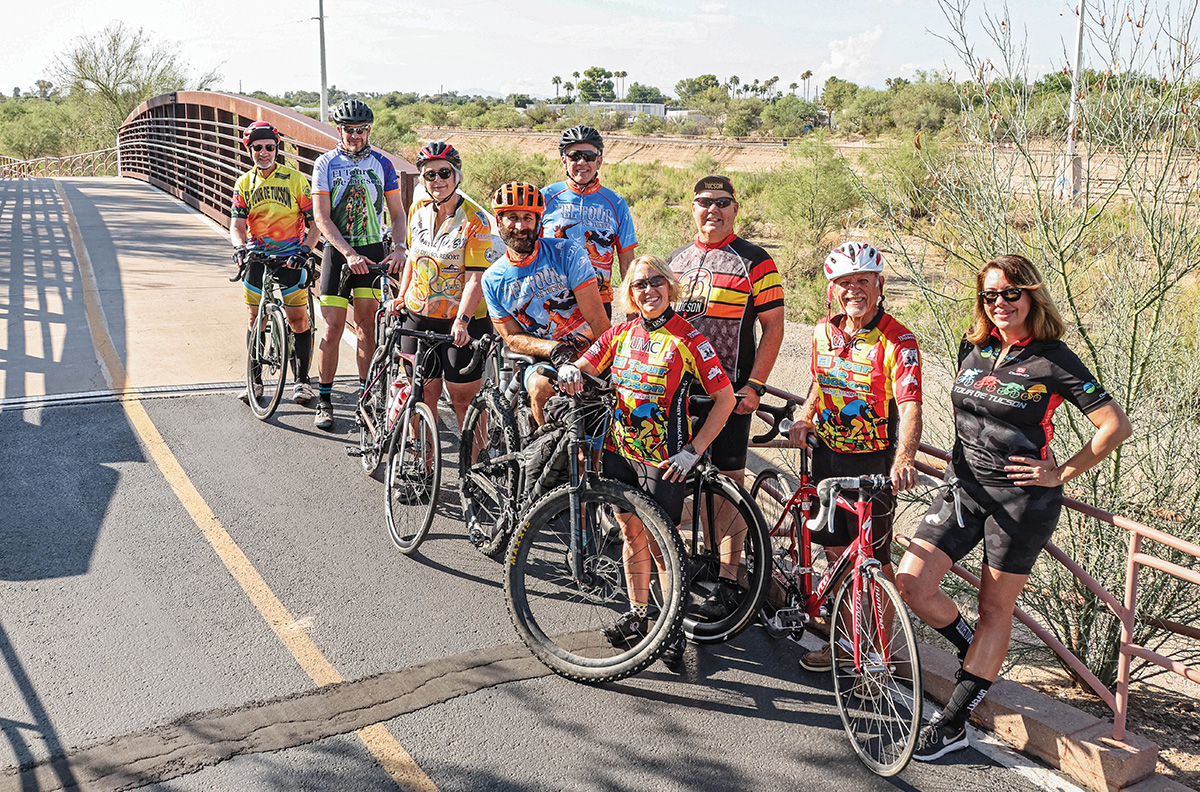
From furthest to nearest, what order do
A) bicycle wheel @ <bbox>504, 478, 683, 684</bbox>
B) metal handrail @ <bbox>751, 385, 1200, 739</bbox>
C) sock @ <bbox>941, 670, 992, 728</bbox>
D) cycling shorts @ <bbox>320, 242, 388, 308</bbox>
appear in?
cycling shorts @ <bbox>320, 242, 388, 308</bbox>
bicycle wheel @ <bbox>504, 478, 683, 684</bbox>
sock @ <bbox>941, 670, 992, 728</bbox>
metal handrail @ <bbox>751, 385, 1200, 739</bbox>

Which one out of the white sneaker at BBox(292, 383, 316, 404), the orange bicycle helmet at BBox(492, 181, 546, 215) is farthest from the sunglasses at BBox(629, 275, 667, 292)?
the white sneaker at BBox(292, 383, 316, 404)

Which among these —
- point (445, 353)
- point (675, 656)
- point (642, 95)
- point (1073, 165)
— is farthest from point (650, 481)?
point (642, 95)

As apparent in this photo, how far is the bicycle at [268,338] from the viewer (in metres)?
7.59

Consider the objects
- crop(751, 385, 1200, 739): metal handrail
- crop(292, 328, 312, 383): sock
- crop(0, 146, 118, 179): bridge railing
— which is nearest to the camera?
crop(751, 385, 1200, 739): metal handrail

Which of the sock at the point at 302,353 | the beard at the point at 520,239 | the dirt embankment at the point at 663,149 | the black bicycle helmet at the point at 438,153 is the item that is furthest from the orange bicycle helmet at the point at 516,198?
the dirt embankment at the point at 663,149

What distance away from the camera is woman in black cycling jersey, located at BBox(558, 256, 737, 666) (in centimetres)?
425

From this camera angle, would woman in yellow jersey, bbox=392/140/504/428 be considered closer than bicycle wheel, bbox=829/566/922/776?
No

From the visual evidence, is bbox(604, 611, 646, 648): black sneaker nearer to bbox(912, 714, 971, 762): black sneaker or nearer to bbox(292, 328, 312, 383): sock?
bbox(912, 714, 971, 762): black sneaker

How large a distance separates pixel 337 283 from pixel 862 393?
4.61m

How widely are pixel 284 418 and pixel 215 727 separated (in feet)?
13.4

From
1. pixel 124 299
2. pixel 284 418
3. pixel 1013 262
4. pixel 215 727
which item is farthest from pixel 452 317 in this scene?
pixel 124 299

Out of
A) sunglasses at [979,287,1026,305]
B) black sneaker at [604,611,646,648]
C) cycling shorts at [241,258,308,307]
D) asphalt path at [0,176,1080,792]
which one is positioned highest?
sunglasses at [979,287,1026,305]

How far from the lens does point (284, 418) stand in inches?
304

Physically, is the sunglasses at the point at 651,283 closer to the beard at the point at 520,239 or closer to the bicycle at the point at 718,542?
the bicycle at the point at 718,542
